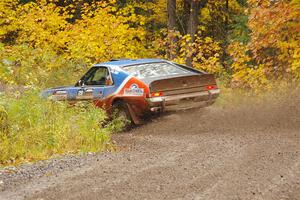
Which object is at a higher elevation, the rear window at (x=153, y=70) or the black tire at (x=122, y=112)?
the rear window at (x=153, y=70)

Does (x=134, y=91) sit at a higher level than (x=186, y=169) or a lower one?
higher

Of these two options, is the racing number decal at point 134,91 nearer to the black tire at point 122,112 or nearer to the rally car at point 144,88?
the rally car at point 144,88

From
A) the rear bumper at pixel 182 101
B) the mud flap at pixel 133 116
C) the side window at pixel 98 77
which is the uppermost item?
the side window at pixel 98 77

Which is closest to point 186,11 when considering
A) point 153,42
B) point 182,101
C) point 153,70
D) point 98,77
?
point 153,42

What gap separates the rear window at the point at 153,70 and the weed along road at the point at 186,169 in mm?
1642

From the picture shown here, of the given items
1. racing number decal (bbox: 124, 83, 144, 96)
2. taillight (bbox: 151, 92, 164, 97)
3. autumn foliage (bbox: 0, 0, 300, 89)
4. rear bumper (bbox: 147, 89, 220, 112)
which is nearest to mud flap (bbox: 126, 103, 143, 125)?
racing number decal (bbox: 124, 83, 144, 96)

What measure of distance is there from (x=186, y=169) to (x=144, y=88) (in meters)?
4.65

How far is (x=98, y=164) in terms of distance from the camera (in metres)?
7.93

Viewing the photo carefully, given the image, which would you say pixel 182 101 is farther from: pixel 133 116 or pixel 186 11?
pixel 186 11

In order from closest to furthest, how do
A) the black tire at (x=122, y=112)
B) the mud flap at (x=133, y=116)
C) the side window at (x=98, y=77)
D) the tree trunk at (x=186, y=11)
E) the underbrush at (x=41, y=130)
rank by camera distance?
1. the underbrush at (x=41, y=130)
2. the mud flap at (x=133, y=116)
3. the black tire at (x=122, y=112)
4. the side window at (x=98, y=77)
5. the tree trunk at (x=186, y=11)

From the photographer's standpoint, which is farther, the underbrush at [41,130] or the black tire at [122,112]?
the black tire at [122,112]

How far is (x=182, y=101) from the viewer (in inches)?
474

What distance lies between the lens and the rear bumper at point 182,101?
11711 mm

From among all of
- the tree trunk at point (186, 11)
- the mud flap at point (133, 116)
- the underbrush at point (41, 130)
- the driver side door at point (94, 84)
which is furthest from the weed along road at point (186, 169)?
the tree trunk at point (186, 11)
